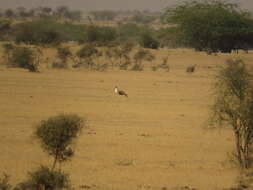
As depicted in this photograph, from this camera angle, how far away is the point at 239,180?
12352 millimetres

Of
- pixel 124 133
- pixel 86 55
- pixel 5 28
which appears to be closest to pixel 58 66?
pixel 86 55

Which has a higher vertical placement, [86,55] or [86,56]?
[86,55]

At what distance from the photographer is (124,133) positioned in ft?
57.8

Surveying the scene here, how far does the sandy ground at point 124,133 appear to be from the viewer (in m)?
12.5

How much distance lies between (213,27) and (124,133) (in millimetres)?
33995

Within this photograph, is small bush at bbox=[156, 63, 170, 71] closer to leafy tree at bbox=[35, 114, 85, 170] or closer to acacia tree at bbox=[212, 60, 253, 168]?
acacia tree at bbox=[212, 60, 253, 168]

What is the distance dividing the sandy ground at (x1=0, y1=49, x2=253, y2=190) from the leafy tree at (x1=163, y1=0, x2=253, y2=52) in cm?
1630

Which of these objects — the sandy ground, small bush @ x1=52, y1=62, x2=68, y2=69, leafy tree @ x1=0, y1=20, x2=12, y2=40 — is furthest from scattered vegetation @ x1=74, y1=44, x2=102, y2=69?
leafy tree @ x1=0, y1=20, x2=12, y2=40

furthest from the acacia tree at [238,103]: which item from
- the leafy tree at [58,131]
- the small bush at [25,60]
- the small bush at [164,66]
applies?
the small bush at [164,66]

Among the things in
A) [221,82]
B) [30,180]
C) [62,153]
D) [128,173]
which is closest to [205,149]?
[221,82]

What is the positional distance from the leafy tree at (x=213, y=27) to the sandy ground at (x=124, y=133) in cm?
1630

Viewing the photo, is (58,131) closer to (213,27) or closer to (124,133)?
(124,133)

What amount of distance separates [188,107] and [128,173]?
12.2 meters

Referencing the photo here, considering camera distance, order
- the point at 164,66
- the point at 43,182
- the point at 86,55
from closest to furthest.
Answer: the point at 43,182
the point at 86,55
the point at 164,66
